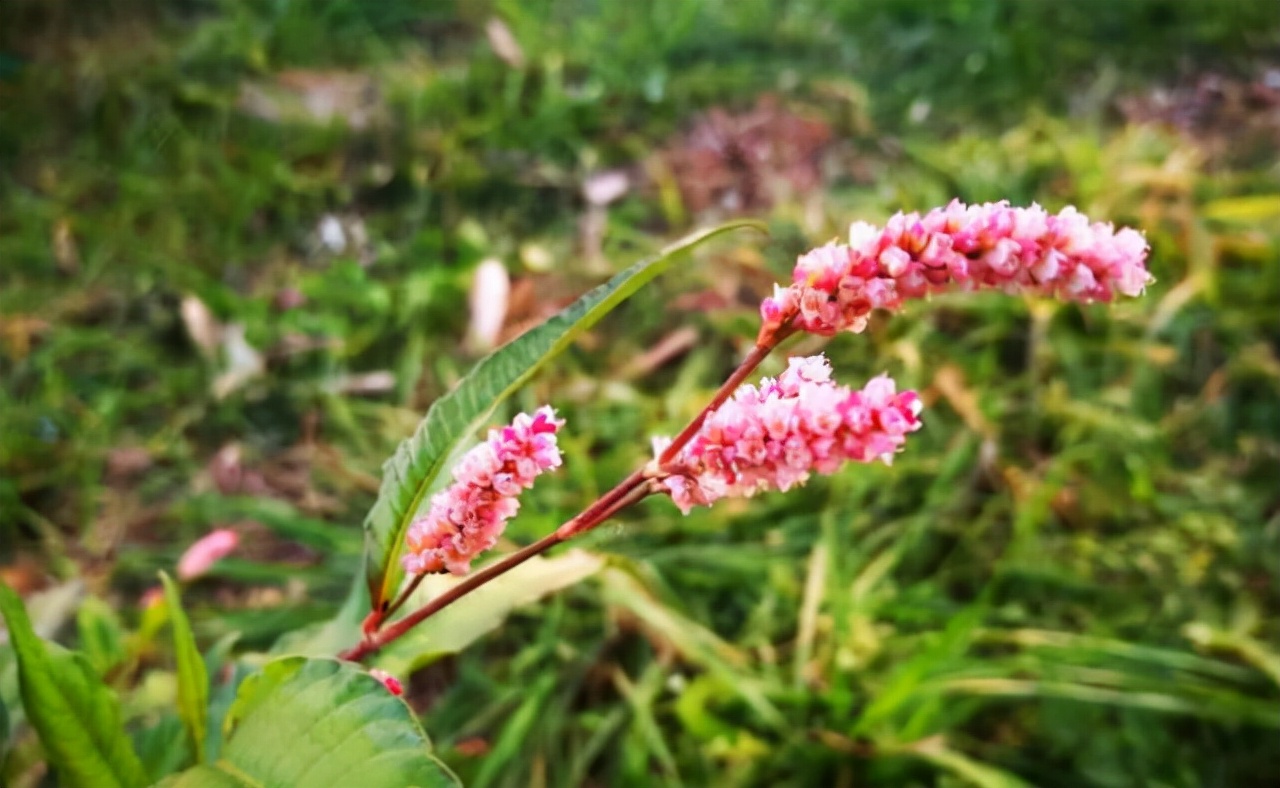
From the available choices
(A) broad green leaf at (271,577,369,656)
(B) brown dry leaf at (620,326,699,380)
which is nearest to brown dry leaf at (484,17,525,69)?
(B) brown dry leaf at (620,326,699,380)

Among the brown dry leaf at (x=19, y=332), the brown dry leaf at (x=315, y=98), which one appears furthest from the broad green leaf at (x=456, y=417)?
the brown dry leaf at (x=315, y=98)

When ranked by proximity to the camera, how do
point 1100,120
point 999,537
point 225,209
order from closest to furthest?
1. point 999,537
2. point 225,209
3. point 1100,120

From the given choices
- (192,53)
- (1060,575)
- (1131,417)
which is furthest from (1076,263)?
(192,53)

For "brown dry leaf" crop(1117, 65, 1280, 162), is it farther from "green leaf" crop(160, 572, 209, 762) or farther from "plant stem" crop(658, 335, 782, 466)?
"green leaf" crop(160, 572, 209, 762)

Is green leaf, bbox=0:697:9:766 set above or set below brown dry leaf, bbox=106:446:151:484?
below

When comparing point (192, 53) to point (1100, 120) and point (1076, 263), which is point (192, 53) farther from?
point (1076, 263)

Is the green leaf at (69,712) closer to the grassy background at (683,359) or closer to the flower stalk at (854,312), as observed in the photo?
the grassy background at (683,359)
